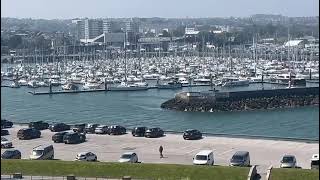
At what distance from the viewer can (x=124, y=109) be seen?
1762 centimetres

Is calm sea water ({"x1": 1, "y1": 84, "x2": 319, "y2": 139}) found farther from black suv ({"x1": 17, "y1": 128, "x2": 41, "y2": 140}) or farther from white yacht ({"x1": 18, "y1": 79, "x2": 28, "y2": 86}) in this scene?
black suv ({"x1": 17, "y1": 128, "x2": 41, "y2": 140})

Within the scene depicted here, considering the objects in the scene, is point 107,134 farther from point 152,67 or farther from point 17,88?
point 152,67

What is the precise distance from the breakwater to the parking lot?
284 inches

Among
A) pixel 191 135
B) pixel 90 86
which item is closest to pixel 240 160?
pixel 191 135

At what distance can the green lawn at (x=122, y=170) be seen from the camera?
21.0 ft

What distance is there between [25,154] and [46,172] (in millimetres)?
1780

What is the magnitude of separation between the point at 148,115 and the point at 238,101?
2757mm

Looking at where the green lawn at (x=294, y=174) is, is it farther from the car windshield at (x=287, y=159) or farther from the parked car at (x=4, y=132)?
the parked car at (x=4, y=132)

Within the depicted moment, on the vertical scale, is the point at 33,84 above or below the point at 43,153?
below

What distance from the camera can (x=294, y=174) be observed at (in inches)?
243

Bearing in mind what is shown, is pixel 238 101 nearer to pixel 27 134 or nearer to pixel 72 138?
pixel 27 134

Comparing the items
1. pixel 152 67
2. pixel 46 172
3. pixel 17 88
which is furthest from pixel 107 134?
pixel 152 67

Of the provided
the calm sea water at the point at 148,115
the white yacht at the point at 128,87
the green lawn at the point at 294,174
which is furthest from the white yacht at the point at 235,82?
the green lawn at the point at 294,174

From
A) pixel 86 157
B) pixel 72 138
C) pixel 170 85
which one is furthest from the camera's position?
pixel 170 85
